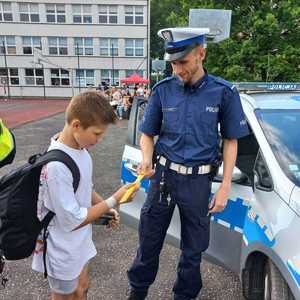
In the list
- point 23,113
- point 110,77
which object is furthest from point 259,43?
point 110,77

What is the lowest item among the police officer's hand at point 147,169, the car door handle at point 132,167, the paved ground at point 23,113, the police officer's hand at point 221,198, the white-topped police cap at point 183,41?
the paved ground at point 23,113

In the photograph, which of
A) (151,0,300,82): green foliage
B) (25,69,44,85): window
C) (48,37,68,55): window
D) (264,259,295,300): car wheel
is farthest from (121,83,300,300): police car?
(25,69,44,85): window

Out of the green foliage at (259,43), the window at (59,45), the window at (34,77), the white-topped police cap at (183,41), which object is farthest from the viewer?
the window at (34,77)

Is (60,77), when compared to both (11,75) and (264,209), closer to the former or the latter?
(11,75)

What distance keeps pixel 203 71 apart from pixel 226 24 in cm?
345

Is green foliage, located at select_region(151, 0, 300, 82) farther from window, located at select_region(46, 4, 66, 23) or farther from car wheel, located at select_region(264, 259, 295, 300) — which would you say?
window, located at select_region(46, 4, 66, 23)

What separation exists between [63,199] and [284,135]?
155cm

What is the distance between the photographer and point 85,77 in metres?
39.6

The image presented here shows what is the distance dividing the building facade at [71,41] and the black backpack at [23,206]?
3785cm

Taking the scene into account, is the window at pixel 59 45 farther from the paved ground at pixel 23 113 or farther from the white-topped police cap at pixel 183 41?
the white-topped police cap at pixel 183 41

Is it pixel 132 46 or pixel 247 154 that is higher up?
pixel 132 46

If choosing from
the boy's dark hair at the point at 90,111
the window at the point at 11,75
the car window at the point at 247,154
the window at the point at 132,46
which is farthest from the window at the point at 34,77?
the boy's dark hair at the point at 90,111

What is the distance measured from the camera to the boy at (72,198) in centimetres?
159

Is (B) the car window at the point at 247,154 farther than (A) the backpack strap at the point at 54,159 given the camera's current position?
Yes
